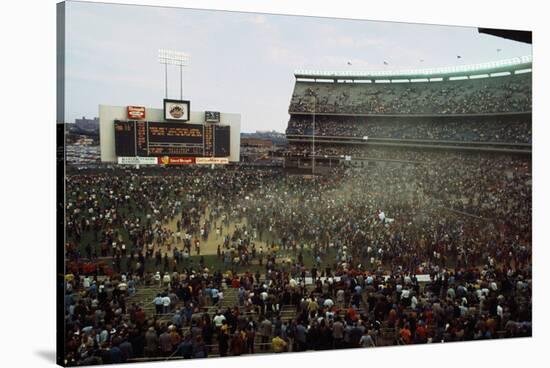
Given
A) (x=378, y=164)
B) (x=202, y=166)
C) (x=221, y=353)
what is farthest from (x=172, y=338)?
(x=378, y=164)

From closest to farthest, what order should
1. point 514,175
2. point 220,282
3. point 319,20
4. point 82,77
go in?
point 82,77 < point 220,282 < point 319,20 < point 514,175

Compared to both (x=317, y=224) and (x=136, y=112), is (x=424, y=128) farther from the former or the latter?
(x=136, y=112)

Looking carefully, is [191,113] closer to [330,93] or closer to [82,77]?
[82,77]

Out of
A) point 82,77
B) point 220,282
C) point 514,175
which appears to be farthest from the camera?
point 514,175

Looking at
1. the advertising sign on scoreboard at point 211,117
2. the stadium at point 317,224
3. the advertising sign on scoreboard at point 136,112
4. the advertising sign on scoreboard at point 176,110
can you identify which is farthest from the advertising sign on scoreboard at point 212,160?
the advertising sign on scoreboard at point 136,112

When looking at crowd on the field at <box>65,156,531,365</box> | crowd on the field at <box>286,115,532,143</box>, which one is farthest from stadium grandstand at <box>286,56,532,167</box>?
crowd on the field at <box>65,156,531,365</box>

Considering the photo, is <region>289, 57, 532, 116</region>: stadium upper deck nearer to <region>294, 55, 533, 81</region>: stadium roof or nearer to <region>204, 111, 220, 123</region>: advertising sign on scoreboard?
<region>294, 55, 533, 81</region>: stadium roof

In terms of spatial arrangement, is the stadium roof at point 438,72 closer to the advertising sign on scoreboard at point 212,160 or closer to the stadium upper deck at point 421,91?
the stadium upper deck at point 421,91

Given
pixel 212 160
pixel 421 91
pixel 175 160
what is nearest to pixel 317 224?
pixel 212 160
